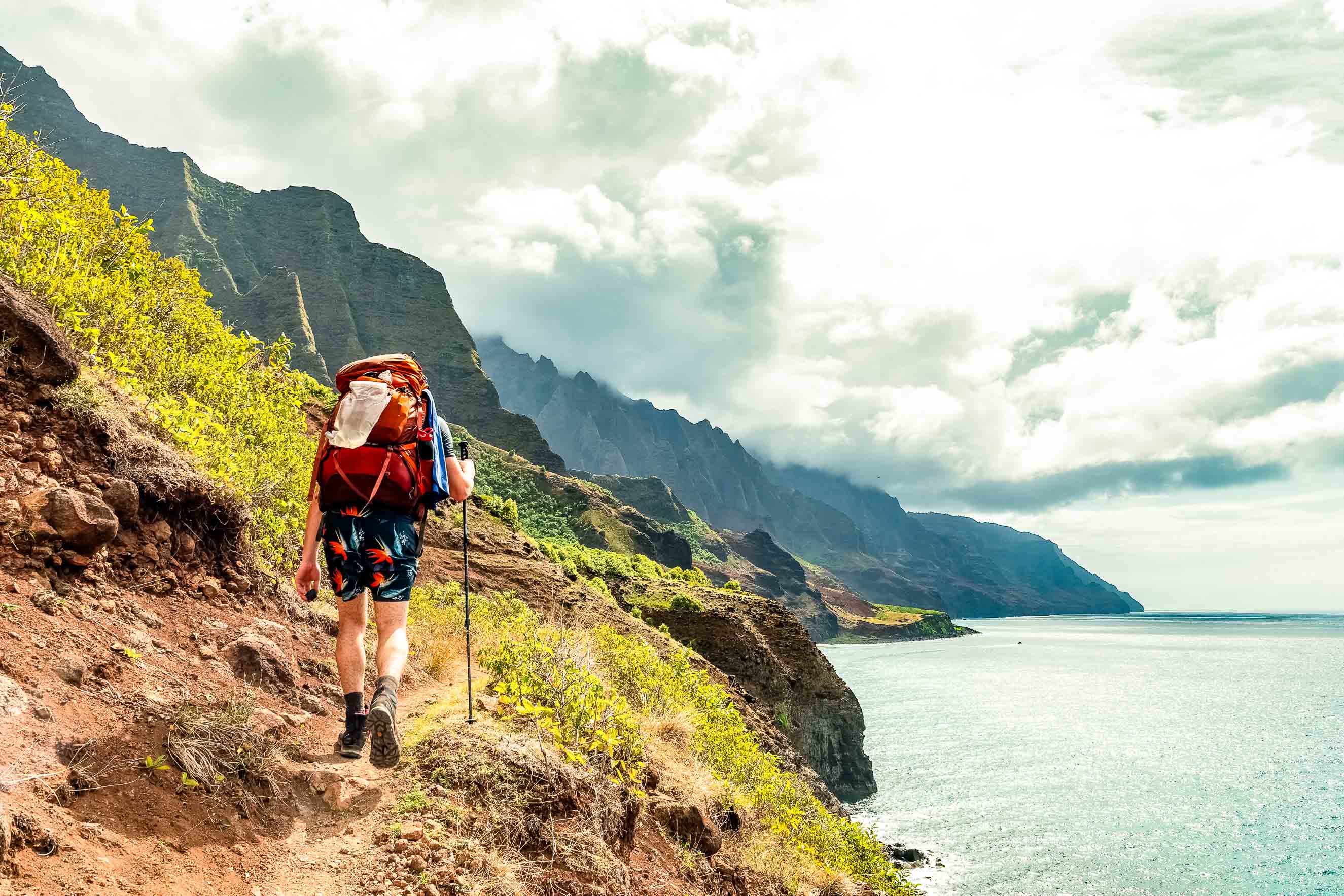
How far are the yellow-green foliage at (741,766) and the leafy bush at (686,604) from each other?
1524 centimetres

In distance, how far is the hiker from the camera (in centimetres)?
431

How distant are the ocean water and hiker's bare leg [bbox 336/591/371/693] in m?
26.7

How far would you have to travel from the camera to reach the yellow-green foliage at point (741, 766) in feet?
32.7

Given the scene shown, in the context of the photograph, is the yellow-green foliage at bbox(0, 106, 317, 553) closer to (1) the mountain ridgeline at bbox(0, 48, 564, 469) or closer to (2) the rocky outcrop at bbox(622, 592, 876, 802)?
(2) the rocky outcrop at bbox(622, 592, 876, 802)

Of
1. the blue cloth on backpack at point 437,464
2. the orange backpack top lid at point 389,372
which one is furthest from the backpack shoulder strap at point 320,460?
the blue cloth on backpack at point 437,464

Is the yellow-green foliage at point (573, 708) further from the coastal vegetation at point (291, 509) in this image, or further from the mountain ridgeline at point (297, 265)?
the mountain ridgeline at point (297, 265)

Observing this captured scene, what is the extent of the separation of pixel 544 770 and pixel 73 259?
24.5 feet

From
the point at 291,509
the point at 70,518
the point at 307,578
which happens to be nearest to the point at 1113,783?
the point at 291,509

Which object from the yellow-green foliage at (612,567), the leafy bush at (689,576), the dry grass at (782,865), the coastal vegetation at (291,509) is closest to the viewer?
the coastal vegetation at (291,509)

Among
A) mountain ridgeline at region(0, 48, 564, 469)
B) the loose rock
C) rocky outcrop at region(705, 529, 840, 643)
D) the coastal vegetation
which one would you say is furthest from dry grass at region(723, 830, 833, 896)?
rocky outcrop at region(705, 529, 840, 643)

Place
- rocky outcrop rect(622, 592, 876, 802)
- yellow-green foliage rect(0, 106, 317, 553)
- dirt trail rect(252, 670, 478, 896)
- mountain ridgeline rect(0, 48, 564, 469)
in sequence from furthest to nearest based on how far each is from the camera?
mountain ridgeline rect(0, 48, 564, 469) < rocky outcrop rect(622, 592, 876, 802) < yellow-green foliage rect(0, 106, 317, 553) < dirt trail rect(252, 670, 478, 896)

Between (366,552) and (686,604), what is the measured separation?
86.1 ft

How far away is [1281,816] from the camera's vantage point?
3309cm

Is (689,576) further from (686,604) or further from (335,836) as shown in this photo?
(335,836)
